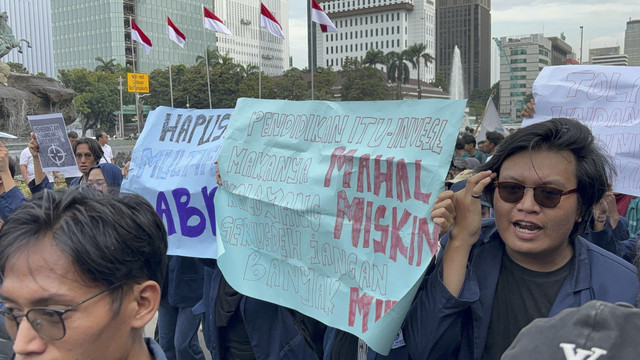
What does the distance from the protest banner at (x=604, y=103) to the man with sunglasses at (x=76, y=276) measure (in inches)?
111

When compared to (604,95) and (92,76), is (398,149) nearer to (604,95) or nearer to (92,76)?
(604,95)

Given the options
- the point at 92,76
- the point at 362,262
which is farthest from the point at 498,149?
the point at 92,76

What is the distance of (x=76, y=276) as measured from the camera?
146 cm

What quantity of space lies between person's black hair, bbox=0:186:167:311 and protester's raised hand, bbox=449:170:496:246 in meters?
1.05

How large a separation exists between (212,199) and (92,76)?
67.5 meters

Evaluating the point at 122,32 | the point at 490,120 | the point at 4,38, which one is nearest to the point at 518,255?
the point at 490,120

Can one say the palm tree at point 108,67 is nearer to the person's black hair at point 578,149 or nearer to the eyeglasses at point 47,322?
the person's black hair at point 578,149

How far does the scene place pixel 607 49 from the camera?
6078 inches

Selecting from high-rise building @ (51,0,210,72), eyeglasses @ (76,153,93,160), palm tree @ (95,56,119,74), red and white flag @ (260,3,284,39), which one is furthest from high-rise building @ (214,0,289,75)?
eyeglasses @ (76,153,93,160)

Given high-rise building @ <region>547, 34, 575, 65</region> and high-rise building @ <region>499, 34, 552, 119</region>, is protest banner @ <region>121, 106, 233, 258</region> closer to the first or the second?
high-rise building @ <region>499, 34, 552, 119</region>

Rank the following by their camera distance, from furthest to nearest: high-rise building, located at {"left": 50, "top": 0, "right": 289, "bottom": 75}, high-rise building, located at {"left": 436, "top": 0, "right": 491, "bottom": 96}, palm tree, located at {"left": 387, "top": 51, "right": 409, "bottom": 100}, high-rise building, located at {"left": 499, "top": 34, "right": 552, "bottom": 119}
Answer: high-rise building, located at {"left": 436, "top": 0, "right": 491, "bottom": 96}
high-rise building, located at {"left": 499, "top": 34, "right": 552, "bottom": 119}
high-rise building, located at {"left": 50, "top": 0, "right": 289, "bottom": 75}
palm tree, located at {"left": 387, "top": 51, "right": 409, "bottom": 100}

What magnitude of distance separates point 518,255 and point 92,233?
54.9 inches

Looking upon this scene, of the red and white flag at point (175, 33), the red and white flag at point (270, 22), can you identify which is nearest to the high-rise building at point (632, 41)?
the red and white flag at point (270, 22)

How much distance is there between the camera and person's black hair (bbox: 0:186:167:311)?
147 cm
